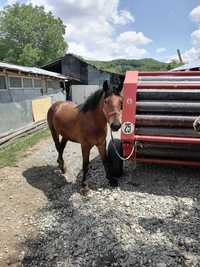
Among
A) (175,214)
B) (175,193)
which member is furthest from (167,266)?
(175,193)

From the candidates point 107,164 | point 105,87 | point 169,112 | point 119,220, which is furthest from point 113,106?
point 119,220

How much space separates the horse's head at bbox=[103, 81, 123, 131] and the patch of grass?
3558mm

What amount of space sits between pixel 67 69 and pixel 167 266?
28910 millimetres

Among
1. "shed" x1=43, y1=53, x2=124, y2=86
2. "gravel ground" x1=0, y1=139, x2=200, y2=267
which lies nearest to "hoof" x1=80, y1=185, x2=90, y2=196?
"gravel ground" x1=0, y1=139, x2=200, y2=267

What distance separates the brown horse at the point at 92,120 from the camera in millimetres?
4344

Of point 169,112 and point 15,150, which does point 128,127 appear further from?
point 15,150

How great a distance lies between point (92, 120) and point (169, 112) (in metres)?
1.31

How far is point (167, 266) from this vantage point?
2.94 meters

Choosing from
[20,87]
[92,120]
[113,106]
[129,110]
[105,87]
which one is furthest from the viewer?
[20,87]

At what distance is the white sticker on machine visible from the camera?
4645 mm

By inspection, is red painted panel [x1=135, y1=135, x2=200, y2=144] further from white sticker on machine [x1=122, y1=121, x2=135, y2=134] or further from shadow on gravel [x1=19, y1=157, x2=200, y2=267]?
shadow on gravel [x1=19, y1=157, x2=200, y2=267]

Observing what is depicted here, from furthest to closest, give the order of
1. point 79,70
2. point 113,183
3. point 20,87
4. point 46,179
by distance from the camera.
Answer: point 79,70 < point 20,87 < point 46,179 < point 113,183

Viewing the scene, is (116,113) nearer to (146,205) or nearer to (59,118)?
(146,205)

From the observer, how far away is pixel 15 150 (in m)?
8.42
